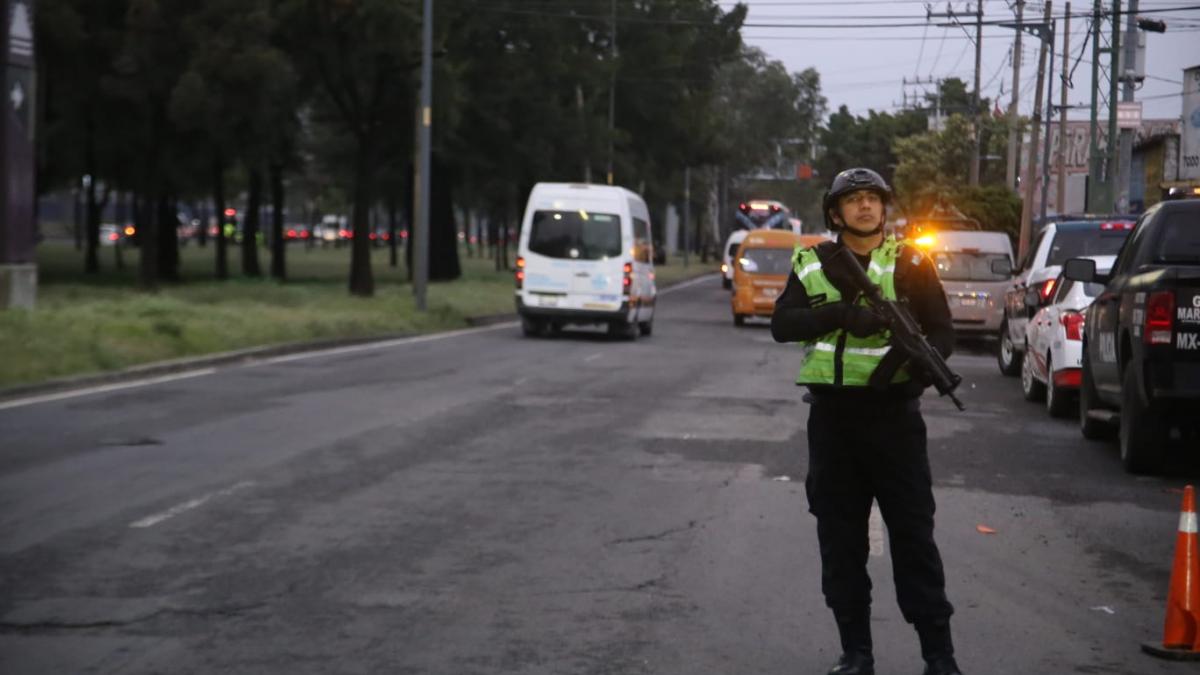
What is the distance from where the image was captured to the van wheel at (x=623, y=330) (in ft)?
103

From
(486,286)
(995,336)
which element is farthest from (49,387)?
(486,286)

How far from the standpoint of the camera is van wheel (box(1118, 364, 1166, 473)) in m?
12.8

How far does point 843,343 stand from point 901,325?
0.24 metres

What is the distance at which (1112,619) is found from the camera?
813 cm

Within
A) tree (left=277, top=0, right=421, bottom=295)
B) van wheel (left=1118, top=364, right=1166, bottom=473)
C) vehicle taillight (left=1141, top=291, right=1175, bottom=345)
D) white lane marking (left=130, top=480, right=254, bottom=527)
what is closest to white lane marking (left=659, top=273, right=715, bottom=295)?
tree (left=277, top=0, right=421, bottom=295)

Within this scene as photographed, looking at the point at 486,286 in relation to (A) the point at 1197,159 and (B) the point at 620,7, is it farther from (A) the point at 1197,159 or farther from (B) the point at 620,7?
(A) the point at 1197,159

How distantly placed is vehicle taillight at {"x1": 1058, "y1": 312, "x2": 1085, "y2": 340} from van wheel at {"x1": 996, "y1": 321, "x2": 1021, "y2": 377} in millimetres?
6291

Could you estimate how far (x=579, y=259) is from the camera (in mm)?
30578

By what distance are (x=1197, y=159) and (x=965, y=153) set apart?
24646 millimetres

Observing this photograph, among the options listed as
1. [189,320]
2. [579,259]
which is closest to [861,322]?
[189,320]

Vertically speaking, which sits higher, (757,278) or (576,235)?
(576,235)

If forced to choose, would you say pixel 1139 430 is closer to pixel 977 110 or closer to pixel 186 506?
pixel 186 506

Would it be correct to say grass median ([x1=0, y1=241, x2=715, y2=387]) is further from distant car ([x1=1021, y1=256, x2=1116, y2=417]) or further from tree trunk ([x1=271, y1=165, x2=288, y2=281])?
distant car ([x1=1021, y1=256, x2=1116, y2=417])

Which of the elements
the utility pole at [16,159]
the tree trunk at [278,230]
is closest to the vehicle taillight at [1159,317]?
the utility pole at [16,159]
